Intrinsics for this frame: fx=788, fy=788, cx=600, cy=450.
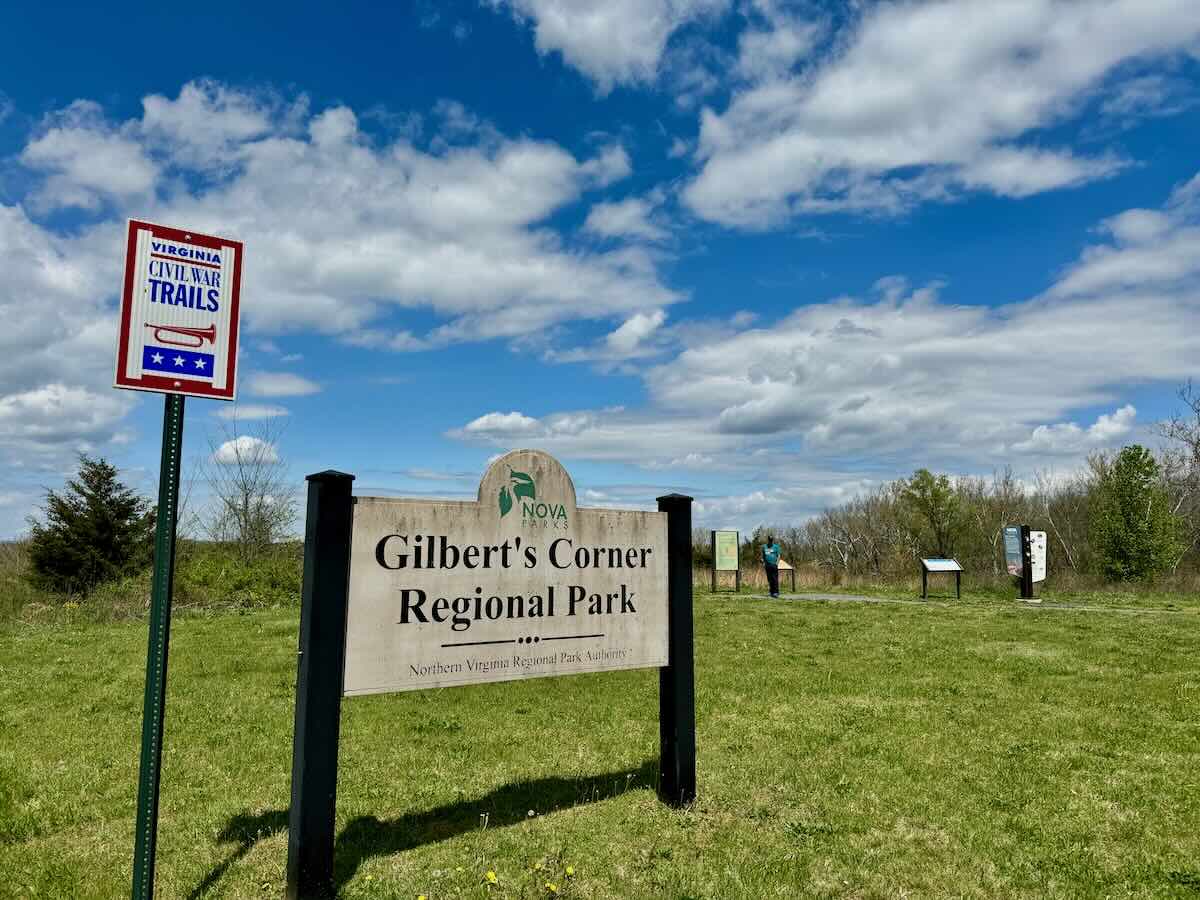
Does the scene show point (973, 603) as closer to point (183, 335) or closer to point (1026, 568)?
point (1026, 568)

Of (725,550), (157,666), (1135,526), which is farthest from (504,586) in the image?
(1135,526)

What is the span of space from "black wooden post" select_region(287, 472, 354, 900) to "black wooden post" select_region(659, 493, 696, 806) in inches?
90.4

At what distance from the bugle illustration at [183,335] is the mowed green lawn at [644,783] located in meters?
2.82

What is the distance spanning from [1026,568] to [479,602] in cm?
2232

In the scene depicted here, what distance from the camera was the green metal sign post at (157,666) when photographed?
11.7 feet

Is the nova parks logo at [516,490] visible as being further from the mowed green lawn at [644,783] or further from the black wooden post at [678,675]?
the mowed green lawn at [644,783]

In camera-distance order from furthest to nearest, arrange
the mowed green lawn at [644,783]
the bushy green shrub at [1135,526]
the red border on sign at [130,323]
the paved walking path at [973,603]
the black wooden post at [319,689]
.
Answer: the bushy green shrub at [1135,526] → the paved walking path at [973,603] → the mowed green lawn at [644,783] → the black wooden post at [319,689] → the red border on sign at [130,323]

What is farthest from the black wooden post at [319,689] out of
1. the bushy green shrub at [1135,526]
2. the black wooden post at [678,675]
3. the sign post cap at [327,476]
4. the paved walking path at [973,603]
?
the bushy green shrub at [1135,526]

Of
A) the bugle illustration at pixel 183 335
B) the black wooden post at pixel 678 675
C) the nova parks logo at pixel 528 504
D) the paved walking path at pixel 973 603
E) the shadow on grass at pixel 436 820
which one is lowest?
the shadow on grass at pixel 436 820

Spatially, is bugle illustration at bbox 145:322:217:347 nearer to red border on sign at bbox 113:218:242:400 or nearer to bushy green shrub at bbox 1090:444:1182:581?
red border on sign at bbox 113:218:242:400

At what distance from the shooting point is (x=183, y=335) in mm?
3627

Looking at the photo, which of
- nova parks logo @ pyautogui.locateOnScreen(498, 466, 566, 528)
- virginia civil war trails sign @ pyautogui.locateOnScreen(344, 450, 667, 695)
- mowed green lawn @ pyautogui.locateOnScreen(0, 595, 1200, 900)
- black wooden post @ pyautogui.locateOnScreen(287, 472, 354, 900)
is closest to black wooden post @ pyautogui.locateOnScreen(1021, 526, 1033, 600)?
mowed green lawn @ pyautogui.locateOnScreen(0, 595, 1200, 900)

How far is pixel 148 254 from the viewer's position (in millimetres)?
3562

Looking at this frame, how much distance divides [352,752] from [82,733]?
2.84 m
